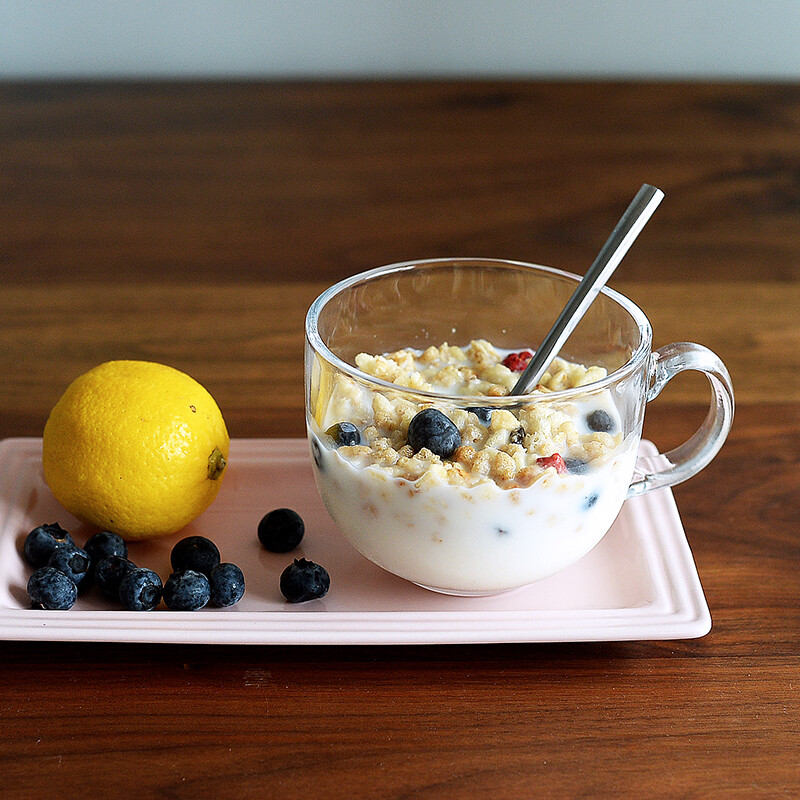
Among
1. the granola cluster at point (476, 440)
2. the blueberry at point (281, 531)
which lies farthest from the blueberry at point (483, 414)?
the blueberry at point (281, 531)

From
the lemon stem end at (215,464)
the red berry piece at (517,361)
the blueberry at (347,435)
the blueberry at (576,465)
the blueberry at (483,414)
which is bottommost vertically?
the lemon stem end at (215,464)

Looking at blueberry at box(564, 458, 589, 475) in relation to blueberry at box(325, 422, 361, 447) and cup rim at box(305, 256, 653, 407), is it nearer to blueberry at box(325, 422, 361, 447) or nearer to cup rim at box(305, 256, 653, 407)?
cup rim at box(305, 256, 653, 407)

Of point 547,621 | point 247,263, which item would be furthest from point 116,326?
point 547,621

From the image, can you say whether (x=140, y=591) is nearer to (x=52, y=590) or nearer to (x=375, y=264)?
(x=52, y=590)

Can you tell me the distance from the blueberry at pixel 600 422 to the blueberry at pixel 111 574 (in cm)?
39

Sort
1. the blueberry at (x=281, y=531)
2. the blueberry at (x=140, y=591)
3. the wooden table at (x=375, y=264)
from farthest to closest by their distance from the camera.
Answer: the blueberry at (x=281, y=531) < the blueberry at (x=140, y=591) < the wooden table at (x=375, y=264)

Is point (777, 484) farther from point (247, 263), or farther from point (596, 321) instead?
point (247, 263)

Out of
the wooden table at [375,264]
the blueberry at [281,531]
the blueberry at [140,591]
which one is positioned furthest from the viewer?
the blueberry at [281,531]

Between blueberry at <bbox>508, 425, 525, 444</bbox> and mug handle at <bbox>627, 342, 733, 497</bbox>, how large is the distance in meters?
0.15

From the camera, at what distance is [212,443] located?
0.96 meters

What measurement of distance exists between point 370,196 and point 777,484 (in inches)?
47.0

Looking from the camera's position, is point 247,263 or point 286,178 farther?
point 286,178

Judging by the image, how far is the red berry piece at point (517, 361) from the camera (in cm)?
95

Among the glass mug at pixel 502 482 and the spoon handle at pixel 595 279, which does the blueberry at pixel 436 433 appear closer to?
the glass mug at pixel 502 482
